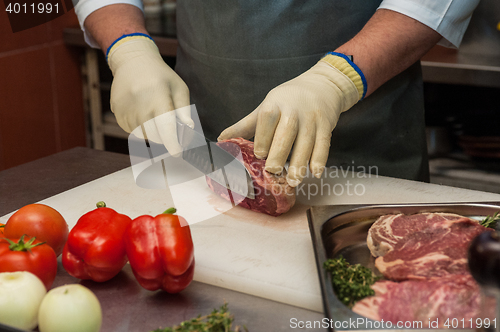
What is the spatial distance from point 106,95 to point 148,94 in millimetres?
1962

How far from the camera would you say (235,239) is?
4.25 ft

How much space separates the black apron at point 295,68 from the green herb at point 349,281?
0.88 meters

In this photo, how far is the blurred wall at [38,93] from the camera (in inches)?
115

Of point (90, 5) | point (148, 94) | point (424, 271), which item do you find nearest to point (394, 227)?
point (424, 271)

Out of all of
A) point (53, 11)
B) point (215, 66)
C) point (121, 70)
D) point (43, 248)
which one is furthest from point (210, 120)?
point (53, 11)

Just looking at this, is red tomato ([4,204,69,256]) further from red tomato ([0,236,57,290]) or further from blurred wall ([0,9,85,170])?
blurred wall ([0,9,85,170])

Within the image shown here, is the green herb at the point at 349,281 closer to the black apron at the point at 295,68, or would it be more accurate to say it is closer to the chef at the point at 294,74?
the chef at the point at 294,74

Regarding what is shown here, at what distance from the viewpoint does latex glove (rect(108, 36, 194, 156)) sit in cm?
158

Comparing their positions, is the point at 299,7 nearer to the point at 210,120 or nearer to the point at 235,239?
the point at 210,120

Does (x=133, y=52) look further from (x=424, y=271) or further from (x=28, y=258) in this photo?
(x=424, y=271)

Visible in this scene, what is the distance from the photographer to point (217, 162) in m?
1.56

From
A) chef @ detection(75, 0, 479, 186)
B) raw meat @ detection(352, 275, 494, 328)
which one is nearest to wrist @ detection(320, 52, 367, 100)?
chef @ detection(75, 0, 479, 186)

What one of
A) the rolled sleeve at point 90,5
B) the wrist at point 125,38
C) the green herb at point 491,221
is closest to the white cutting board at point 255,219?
the green herb at point 491,221

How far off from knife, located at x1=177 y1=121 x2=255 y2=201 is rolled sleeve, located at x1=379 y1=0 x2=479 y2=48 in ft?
2.43
